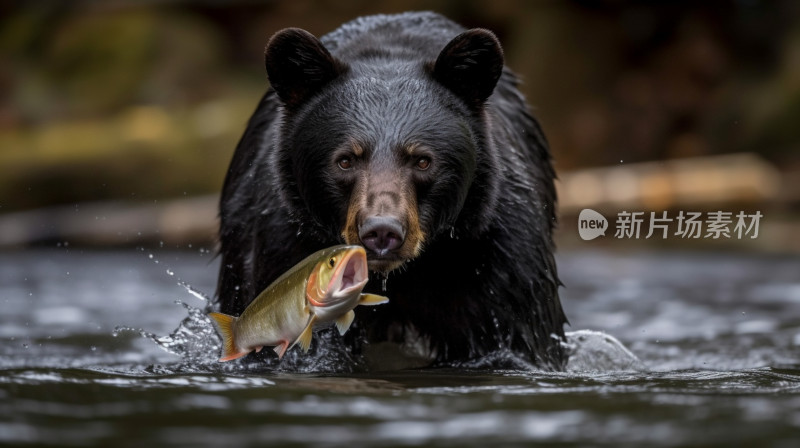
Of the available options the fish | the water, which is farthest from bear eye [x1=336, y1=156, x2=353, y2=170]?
the water

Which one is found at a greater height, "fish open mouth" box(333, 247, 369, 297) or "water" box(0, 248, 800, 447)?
"fish open mouth" box(333, 247, 369, 297)

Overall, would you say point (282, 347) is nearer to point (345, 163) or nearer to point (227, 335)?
point (227, 335)

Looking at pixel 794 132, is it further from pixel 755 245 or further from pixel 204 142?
pixel 204 142

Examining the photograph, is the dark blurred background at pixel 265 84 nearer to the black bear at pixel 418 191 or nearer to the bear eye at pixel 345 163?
the black bear at pixel 418 191

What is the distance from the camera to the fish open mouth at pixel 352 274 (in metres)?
3.73

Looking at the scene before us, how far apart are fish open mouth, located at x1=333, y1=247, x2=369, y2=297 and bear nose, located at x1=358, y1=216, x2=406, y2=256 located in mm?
324

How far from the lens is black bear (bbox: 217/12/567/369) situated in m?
4.70

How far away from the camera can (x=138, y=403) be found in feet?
12.1

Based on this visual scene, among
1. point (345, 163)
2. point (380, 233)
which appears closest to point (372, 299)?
point (380, 233)

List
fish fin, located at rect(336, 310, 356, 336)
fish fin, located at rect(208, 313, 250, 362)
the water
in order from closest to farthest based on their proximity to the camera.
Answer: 1. the water
2. fish fin, located at rect(336, 310, 356, 336)
3. fish fin, located at rect(208, 313, 250, 362)

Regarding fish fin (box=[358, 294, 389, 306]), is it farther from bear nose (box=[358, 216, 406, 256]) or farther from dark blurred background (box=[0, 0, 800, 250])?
dark blurred background (box=[0, 0, 800, 250])

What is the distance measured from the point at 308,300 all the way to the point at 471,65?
1.60 m

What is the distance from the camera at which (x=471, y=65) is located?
4.96 m

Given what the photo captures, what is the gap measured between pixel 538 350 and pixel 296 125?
1567 mm
